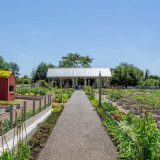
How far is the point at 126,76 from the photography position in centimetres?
8319

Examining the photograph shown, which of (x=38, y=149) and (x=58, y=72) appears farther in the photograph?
(x=58, y=72)

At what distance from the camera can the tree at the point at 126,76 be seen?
83188mm

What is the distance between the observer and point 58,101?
1416 inches

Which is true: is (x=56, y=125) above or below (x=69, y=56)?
below

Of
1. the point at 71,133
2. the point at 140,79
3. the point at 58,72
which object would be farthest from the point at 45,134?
the point at 140,79

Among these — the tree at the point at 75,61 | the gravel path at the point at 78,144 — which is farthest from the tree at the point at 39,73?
the gravel path at the point at 78,144

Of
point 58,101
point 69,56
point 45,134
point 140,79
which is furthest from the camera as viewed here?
point 69,56

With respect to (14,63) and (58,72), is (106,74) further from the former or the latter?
(14,63)

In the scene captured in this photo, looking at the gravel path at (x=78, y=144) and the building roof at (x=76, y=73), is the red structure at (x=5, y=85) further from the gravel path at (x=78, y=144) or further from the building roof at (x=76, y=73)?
the building roof at (x=76, y=73)

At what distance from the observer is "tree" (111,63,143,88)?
83188mm

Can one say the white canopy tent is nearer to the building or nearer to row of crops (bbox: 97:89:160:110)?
the building

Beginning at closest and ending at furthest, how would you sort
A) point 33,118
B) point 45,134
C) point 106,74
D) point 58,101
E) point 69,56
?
point 45,134 < point 33,118 < point 58,101 < point 106,74 < point 69,56

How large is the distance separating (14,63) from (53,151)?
348 ft

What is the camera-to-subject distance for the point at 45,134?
14.4 metres
